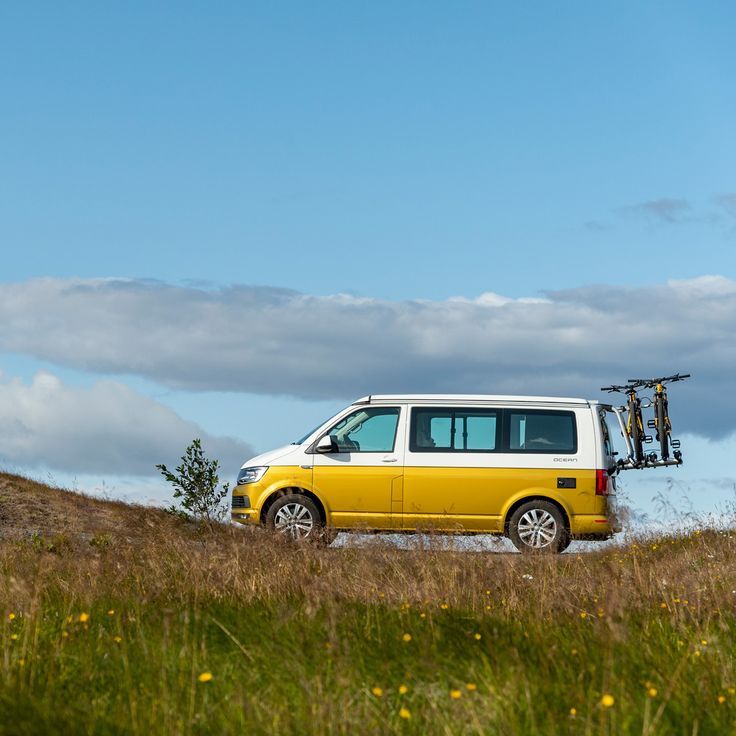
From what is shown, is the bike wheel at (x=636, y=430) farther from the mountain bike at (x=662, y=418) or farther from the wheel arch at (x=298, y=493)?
the wheel arch at (x=298, y=493)

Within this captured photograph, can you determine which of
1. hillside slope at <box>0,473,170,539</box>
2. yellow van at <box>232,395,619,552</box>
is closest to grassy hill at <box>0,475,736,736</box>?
yellow van at <box>232,395,619,552</box>

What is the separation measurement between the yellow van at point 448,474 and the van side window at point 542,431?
0.01 metres

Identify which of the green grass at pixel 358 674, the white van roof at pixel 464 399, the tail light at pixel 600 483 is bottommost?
the green grass at pixel 358 674

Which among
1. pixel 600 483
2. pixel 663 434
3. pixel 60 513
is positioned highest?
pixel 663 434

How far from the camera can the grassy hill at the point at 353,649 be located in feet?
14.3

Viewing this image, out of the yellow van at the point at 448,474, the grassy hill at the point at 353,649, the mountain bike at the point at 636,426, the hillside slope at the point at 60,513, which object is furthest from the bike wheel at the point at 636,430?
the grassy hill at the point at 353,649

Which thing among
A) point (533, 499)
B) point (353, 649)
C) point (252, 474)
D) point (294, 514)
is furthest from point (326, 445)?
point (353, 649)

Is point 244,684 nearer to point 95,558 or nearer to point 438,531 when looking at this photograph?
point 95,558

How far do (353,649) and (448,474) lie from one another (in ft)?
29.9

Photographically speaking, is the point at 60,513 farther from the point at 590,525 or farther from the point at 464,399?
the point at 590,525

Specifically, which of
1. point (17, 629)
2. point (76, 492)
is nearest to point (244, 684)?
point (17, 629)

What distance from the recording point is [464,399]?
48.4 ft

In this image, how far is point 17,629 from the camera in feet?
21.5

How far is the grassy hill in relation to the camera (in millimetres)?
4344
